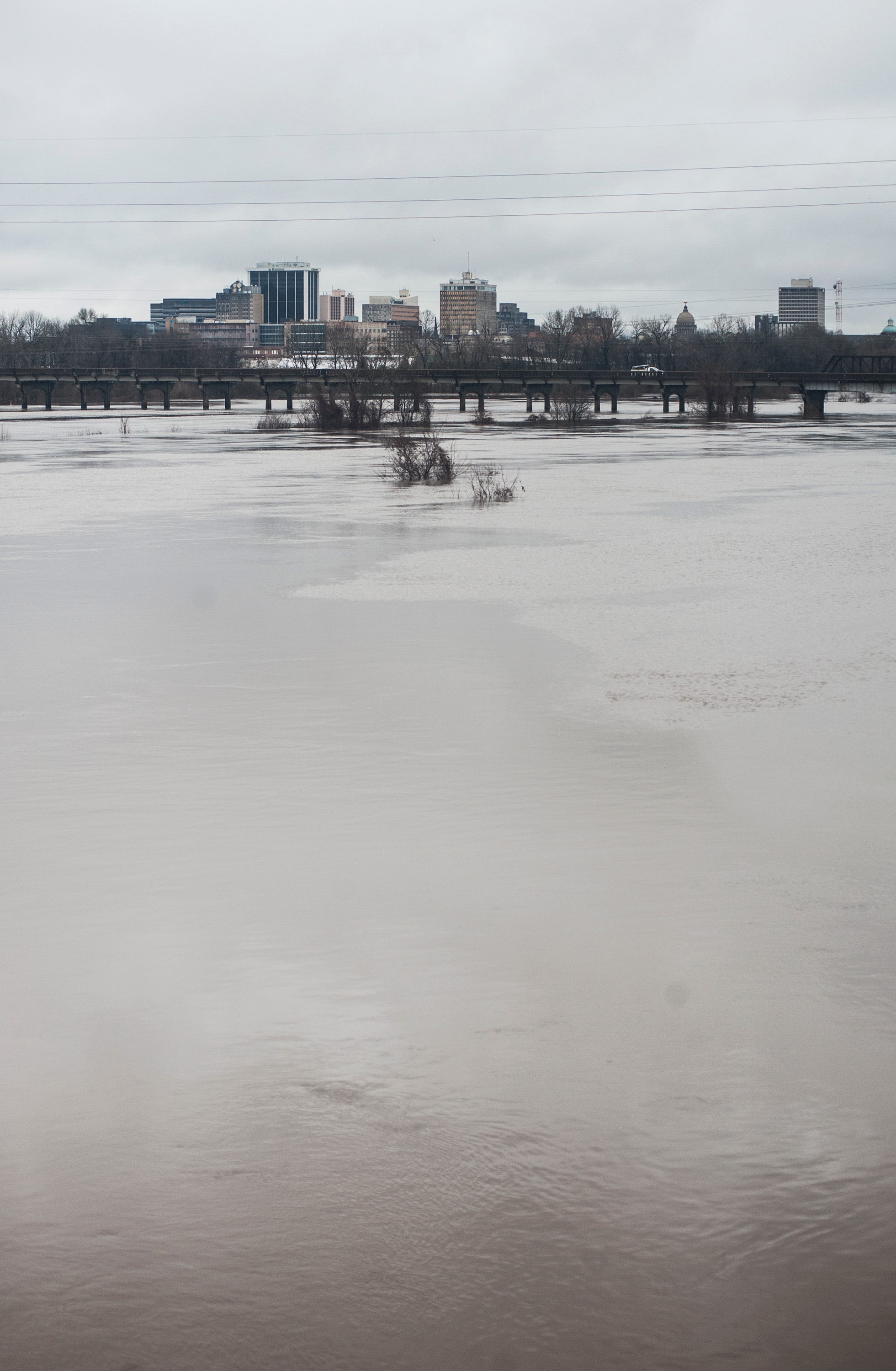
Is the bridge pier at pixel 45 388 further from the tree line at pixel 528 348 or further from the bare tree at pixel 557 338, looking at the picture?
the bare tree at pixel 557 338

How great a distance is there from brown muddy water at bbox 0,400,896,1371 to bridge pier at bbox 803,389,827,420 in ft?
205

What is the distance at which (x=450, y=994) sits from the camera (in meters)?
5.65

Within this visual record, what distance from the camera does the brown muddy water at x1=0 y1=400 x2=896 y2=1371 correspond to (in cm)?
385

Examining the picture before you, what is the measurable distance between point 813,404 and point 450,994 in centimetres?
7357

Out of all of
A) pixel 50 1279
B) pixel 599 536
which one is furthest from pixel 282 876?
pixel 599 536

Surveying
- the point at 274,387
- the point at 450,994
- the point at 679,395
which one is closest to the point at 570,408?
the point at 679,395

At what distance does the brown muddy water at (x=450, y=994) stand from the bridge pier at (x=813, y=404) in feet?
205

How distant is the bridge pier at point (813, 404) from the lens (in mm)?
73438

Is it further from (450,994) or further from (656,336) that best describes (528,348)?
(450,994)

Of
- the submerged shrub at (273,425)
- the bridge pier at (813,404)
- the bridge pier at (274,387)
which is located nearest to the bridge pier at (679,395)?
the bridge pier at (813,404)

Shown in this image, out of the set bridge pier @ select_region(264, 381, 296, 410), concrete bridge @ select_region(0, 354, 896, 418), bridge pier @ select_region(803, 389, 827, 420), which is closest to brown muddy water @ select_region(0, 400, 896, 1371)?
bridge pier @ select_region(803, 389, 827, 420)

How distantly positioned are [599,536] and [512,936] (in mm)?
15110

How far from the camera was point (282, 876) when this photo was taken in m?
6.94

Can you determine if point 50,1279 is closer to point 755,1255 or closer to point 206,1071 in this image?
point 206,1071
